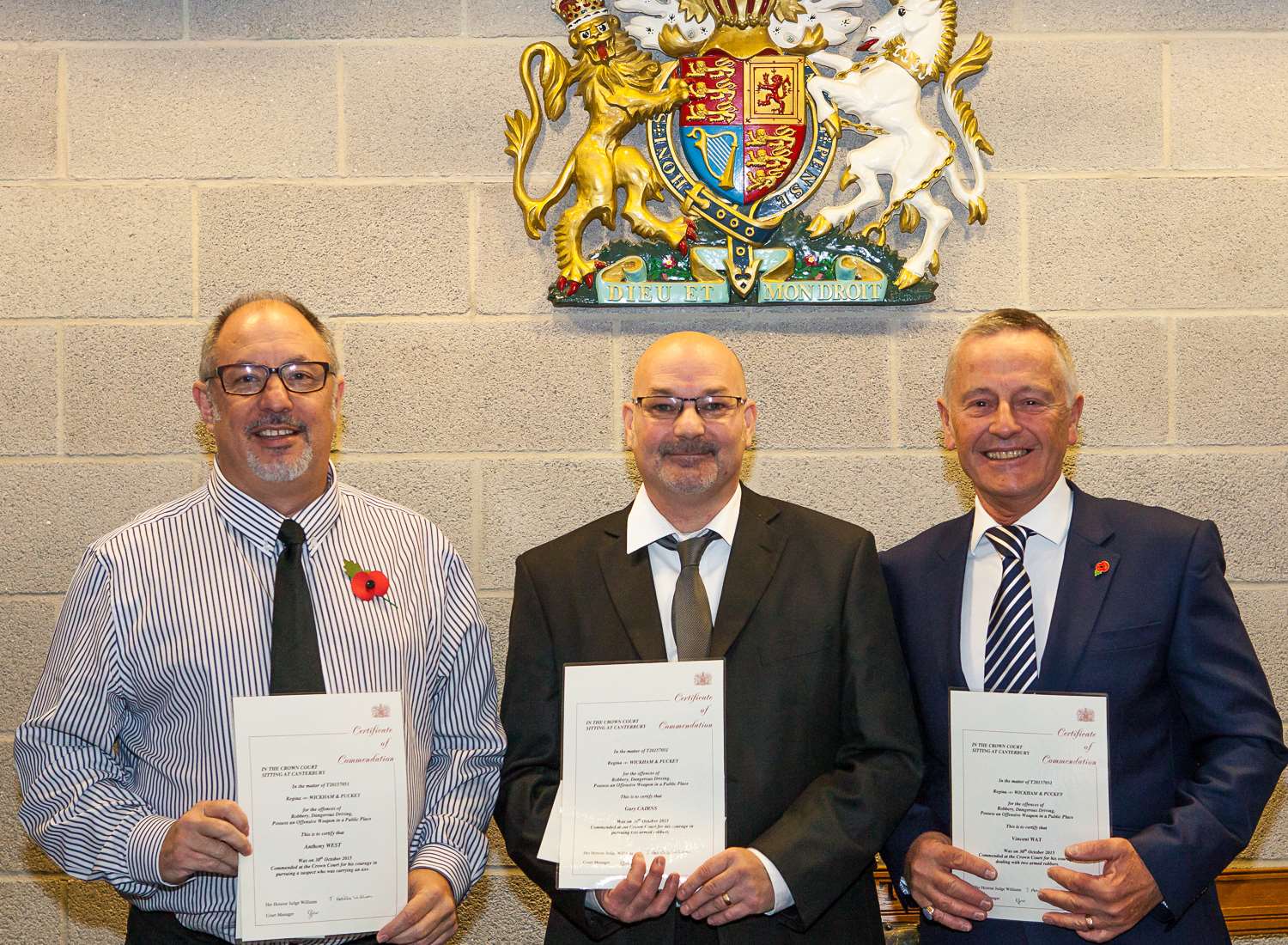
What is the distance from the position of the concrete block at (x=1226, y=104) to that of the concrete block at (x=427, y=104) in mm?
1711

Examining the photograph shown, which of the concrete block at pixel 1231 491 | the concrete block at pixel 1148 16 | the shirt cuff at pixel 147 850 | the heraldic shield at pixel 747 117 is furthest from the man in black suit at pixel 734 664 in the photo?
the concrete block at pixel 1148 16

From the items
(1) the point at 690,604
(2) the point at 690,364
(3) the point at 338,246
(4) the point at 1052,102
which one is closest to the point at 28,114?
(3) the point at 338,246

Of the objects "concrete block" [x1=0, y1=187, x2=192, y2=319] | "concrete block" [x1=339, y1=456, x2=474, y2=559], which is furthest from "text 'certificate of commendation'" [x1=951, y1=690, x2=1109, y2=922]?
"concrete block" [x1=0, y1=187, x2=192, y2=319]

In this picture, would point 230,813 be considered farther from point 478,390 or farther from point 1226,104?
point 1226,104

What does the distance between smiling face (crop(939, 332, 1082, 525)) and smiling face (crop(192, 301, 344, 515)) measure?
3.92 feet

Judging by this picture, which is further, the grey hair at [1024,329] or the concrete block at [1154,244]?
the concrete block at [1154,244]

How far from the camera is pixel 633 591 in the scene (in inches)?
89.7

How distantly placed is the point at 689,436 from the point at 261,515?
79 cm

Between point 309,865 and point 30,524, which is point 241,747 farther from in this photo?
point 30,524

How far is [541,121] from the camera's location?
10.4 feet

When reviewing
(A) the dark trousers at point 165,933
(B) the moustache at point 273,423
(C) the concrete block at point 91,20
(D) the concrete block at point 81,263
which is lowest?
(A) the dark trousers at point 165,933

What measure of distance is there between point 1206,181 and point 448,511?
213 centimetres

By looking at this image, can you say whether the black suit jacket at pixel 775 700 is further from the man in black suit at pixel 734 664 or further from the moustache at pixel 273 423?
the moustache at pixel 273 423

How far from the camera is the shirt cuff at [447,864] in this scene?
2148mm
